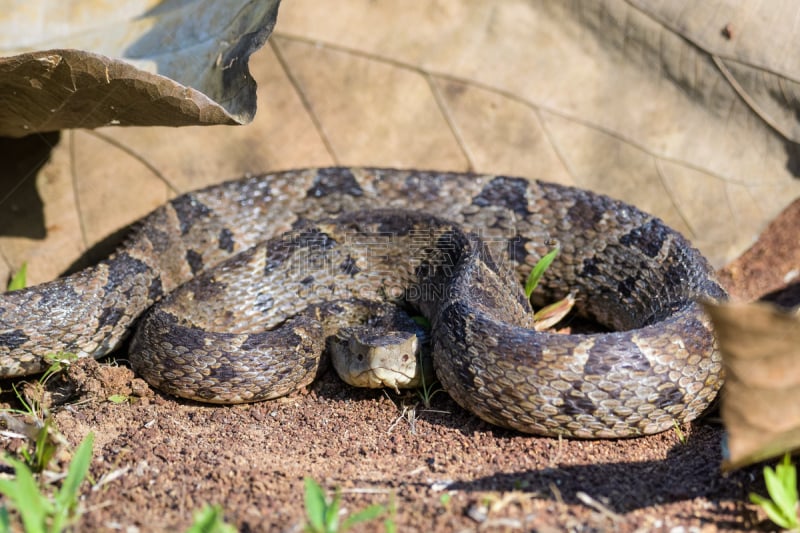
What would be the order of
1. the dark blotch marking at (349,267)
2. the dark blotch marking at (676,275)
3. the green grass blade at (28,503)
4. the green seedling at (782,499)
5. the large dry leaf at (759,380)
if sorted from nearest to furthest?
1. the large dry leaf at (759,380)
2. the green grass blade at (28,503)
3. the green seedling at (782,499)
4. the dark blotch marking at (676,275)
5. the dark blotch marking at (349,267)

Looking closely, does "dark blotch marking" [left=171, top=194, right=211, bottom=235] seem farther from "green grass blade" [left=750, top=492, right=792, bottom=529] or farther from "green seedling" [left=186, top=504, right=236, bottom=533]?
"green grass blade" [left=750, top=492, right=792, bottom=529]

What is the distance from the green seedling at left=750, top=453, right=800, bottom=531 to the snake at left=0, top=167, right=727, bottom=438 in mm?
1111

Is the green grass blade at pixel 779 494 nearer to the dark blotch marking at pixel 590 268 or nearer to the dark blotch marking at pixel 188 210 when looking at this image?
the dark blotch marking at pixel 590 268

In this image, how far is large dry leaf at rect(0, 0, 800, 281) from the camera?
20.7 ft

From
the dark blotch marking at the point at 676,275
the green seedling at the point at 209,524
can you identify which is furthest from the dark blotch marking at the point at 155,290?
the dark blotch marking at the point at 676,275

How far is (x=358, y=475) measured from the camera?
164 inches

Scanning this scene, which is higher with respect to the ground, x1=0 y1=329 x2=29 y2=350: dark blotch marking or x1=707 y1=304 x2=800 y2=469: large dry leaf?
x1=707 y1=304 x2=800 y2=469: large dry leaf

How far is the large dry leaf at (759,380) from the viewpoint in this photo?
2916 millimetres

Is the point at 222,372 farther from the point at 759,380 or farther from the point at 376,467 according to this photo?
the point at 759,380

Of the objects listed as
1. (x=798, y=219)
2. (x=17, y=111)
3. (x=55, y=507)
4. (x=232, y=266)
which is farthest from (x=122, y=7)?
(x=798, y=219)

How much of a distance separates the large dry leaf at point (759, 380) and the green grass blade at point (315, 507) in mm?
1718

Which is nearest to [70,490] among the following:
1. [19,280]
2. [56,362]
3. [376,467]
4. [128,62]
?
[376,467]

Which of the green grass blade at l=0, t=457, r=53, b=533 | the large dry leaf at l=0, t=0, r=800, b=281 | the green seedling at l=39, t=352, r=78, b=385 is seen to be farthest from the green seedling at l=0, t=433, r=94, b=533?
the large dry leaf at l=0, t=0, r=800, b=281

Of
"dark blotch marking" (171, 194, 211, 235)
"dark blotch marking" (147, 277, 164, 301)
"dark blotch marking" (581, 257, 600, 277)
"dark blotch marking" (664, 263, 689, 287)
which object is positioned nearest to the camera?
"dark blotch marking" (664, 263, 689, 287)
